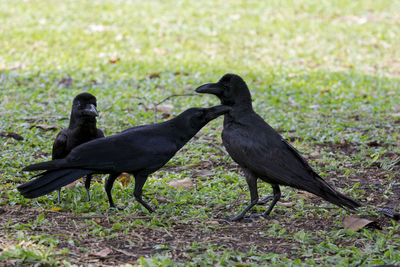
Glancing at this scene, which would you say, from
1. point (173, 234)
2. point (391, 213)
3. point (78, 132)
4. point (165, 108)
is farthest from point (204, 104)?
point (173, 234)

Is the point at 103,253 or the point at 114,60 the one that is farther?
the point at 114,60

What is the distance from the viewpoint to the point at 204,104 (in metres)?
8.83

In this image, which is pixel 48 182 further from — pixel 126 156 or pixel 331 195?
pixel 331 195

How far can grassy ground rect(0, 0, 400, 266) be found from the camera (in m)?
4.37

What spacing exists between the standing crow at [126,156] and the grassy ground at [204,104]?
13.8 inches

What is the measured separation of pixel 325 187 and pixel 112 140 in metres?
1.98

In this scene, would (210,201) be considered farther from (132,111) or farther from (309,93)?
(309,93)

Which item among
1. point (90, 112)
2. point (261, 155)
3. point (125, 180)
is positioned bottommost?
point (125, 180)

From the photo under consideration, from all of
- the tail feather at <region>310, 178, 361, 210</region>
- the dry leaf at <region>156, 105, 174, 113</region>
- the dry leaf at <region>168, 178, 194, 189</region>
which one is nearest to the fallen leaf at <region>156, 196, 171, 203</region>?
the dry leaf at <region>168, 178, 194, 189</region>

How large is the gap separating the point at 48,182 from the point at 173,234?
1.15 meters

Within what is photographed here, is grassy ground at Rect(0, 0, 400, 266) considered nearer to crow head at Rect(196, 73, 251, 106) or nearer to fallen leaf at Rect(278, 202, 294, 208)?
fallen leaf at Rect(278, 202, 294, 208)

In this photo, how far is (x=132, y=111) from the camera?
8508 mm

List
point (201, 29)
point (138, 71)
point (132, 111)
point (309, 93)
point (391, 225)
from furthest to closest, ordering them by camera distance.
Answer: point (201, 29) → point (138, 71) → point (309, 93) → point (132, 111) → point (391, 225)

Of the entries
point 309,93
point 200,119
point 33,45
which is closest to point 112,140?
point 200,119
